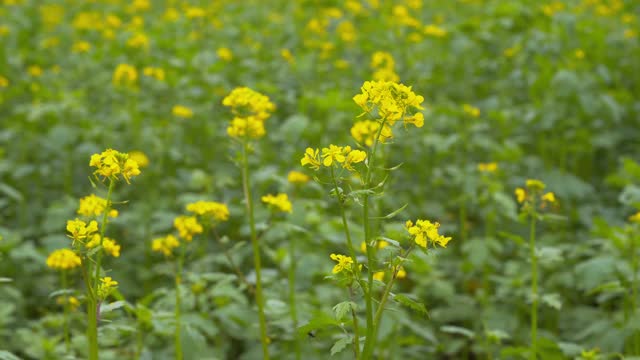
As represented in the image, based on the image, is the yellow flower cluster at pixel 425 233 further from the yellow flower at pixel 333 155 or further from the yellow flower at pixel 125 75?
the yellow flower at pixel 125 75

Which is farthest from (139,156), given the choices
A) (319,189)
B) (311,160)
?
(311,160)

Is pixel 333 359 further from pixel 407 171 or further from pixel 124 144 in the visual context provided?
pixel 124 144

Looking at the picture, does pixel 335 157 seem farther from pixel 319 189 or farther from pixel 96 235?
pixel 319 189

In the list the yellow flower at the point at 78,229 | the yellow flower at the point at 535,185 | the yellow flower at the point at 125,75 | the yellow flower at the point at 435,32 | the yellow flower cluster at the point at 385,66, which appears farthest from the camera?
the yellow flower at the point at 435,32

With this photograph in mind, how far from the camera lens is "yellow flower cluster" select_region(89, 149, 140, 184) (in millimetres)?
2076

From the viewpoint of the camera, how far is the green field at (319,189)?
286 cm

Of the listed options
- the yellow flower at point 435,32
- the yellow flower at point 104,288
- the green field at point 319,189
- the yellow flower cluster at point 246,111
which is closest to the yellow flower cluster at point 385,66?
the green field at point 319,189

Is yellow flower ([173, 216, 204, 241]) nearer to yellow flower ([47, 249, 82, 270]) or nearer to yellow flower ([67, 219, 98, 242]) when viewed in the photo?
yellow flower ([47, 249, 82, 270])

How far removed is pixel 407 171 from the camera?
528cm

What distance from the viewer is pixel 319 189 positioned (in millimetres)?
2865

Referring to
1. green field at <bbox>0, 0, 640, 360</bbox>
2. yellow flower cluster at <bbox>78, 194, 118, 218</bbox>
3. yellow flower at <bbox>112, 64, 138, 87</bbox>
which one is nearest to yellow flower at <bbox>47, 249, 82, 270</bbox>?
green field at <bbox>0, 0, 640, 360</bbox>

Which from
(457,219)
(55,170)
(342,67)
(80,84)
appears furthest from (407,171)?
(80,84)

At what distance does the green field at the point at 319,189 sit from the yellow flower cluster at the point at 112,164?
0.4 inches

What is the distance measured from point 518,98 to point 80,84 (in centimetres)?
362
